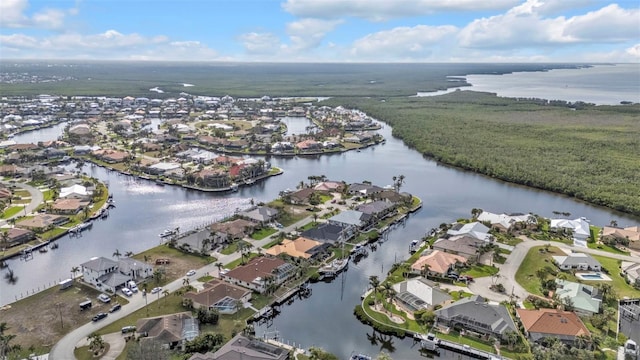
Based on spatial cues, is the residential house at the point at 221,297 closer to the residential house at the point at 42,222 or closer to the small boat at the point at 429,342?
the small boat at the point at 429,342

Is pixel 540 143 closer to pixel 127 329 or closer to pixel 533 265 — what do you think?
pixel 533 265

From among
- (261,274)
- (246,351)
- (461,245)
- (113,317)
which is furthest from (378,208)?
(113,317)

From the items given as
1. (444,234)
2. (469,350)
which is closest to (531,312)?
(469,350)

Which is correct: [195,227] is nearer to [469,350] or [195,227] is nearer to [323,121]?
[469,350]

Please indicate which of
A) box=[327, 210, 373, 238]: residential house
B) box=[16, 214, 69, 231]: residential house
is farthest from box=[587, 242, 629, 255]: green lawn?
box=[16, 214, 69, 231]: residential house

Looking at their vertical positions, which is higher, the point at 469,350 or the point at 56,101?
the point at 56,101
